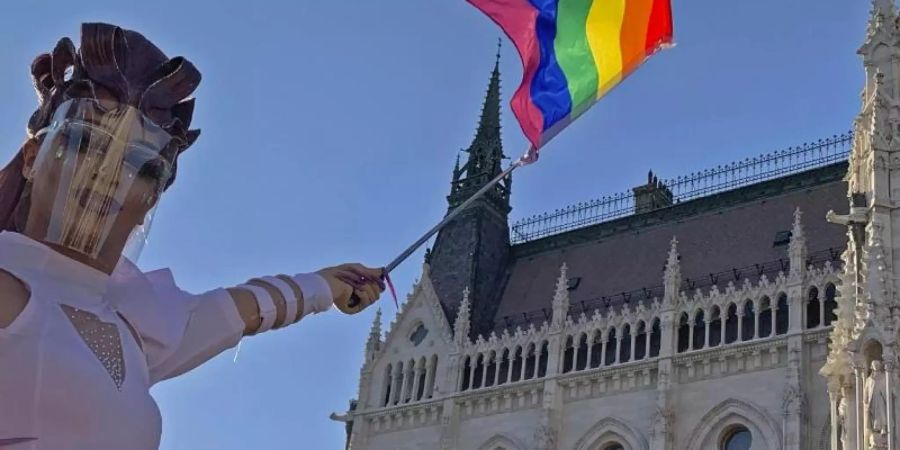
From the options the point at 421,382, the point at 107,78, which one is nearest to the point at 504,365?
the point at 421,382

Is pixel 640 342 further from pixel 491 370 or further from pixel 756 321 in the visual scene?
pixel 491 370

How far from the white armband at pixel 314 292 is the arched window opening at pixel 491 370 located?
34106mm

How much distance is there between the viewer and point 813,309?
106ft

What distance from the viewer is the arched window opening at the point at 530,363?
123 feet

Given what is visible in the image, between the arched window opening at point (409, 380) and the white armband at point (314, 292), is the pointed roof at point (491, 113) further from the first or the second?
the white armband at point (314, 292)

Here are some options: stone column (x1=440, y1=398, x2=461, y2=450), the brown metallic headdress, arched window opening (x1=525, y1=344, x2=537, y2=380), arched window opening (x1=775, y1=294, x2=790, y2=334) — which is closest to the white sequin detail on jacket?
the brown metallic headdress

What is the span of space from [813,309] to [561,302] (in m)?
8.32

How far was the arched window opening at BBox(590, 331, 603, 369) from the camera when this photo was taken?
36.2m

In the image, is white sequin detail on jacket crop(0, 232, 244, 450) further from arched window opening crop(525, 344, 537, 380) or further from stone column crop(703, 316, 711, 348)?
arched window opening crop(525, 344, 537, 380)

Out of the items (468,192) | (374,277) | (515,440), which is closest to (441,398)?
(515,440)

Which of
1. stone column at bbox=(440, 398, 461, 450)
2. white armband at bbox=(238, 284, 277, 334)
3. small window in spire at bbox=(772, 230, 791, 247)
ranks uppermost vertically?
small window in spire at bbox=(772, 230, 791, 247)

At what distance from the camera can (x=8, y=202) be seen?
12.2 feet

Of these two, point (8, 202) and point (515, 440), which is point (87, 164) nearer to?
point (8, 202)

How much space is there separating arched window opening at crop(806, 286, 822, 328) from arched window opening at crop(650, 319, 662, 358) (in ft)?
14.5
